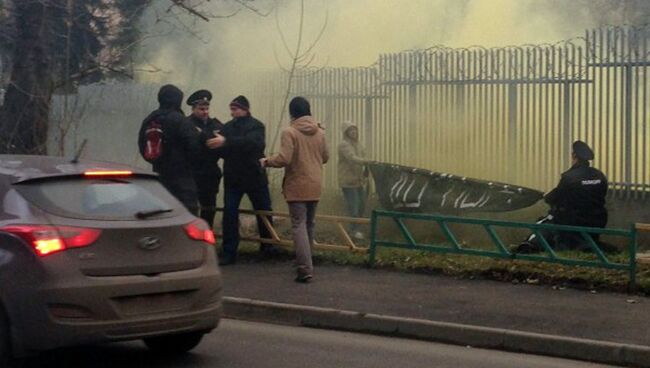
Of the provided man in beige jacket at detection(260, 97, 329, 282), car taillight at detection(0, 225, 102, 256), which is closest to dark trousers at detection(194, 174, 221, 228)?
man in beige jacket at detection(260, 97, 329, 282)

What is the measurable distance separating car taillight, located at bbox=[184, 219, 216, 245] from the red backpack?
3445 millimetres

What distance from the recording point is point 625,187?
13.4 metres

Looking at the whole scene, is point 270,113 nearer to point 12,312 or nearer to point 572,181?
point 572,181

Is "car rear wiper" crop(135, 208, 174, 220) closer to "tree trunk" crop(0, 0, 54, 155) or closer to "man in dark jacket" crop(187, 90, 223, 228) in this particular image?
"man in dark jacket" crop(187, 90, 223, 228)

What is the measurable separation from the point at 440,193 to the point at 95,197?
25.5 ft

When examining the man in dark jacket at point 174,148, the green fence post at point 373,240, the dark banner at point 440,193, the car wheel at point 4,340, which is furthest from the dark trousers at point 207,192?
the car wheel at point 4,340

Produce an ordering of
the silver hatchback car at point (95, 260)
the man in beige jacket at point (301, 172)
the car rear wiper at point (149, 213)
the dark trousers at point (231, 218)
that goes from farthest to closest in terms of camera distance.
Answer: the dark trousers at point (231, 218), the man in beige jacket at point (301, 172), the car rear wiper at point (149, 213), the silver hatchback car at point (95, 260)

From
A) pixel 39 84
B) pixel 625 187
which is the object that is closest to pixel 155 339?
pixel 39 84

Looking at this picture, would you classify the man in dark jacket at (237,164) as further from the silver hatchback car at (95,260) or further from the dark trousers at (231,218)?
the silver hatchback car at (95,260)

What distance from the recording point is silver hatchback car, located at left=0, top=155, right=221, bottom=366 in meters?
6.26

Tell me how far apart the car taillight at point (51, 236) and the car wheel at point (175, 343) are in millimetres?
1088

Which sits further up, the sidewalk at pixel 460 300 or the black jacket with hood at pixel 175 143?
the black jacket with hood at pixel 175 143

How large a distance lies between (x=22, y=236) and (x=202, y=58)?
14.6 meters

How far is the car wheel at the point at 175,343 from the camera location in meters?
7.25
